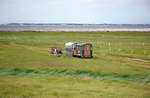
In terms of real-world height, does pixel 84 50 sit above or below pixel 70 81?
above

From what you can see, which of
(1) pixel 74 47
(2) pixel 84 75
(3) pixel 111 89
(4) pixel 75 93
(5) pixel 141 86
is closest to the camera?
(4) pixel 75 93

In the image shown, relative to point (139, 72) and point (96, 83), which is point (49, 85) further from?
point (139, 72)

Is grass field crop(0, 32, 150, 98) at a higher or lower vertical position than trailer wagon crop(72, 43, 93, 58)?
lower

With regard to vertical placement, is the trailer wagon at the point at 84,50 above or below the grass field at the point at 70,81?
above

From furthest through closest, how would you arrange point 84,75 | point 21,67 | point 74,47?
point 74,47 → point 21,67 → point 84,75

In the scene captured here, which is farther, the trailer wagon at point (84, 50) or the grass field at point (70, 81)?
the trailer wagon at point (84, 50)

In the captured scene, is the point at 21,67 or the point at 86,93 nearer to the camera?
the point at 86,93

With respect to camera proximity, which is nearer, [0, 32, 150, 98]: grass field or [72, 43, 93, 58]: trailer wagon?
[0, 32, 150, 98]: grass field

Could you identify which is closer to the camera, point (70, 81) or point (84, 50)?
point (70, 81)

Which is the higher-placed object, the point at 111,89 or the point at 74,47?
the point at 74,47

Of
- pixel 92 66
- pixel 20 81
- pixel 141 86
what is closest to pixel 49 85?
pixel 20 81

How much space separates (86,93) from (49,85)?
13.6 feet

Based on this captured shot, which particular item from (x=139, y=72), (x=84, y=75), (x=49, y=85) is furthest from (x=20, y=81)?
(x=139, y=72)

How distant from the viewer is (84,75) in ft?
89.8
